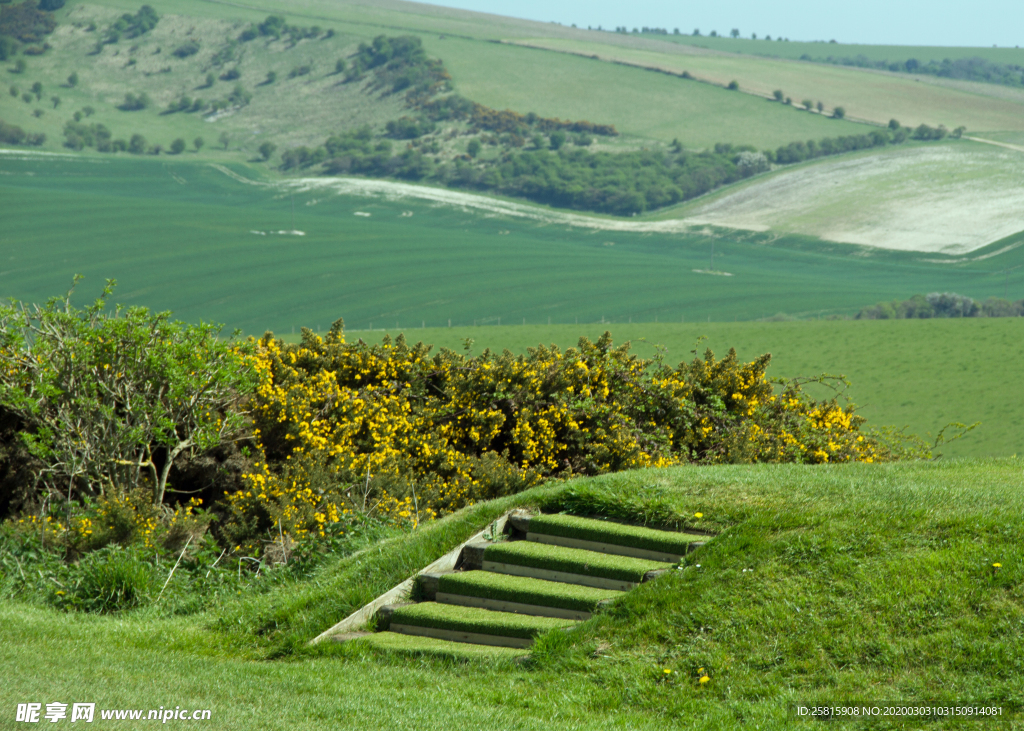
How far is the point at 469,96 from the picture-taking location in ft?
625

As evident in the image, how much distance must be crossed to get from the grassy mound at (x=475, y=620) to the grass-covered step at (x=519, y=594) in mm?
78

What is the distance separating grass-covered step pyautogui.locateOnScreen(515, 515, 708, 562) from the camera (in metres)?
7.91

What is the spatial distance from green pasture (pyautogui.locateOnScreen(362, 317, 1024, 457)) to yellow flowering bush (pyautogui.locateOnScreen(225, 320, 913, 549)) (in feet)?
91.3

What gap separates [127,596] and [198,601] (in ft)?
2.26

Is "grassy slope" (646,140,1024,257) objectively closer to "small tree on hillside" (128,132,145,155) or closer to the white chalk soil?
the white chalk soil

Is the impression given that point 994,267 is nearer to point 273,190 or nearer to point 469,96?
point 273,190

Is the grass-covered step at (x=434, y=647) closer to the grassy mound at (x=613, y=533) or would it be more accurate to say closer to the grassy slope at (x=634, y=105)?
the grassy mound at (x=613, y=533)

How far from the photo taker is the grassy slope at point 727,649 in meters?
5.82

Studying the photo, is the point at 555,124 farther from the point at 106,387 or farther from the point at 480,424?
the point at 106,387

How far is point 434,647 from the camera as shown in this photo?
7359 millimetres

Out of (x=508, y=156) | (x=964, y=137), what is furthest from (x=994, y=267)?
(x=508, y=156)

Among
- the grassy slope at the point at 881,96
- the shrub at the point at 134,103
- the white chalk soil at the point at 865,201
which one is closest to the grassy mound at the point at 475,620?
the white chalk soil at the point at 865,201

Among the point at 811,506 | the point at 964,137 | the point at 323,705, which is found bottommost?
the point at 323,705

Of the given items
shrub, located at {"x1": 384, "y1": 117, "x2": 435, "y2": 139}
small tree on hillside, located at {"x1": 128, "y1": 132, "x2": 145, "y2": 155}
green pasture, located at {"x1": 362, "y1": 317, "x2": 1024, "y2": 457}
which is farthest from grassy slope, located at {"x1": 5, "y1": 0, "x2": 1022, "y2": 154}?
green pasture, located at {"x1": 362, "y1": 317, "x2": 1024, "y2": 457}
